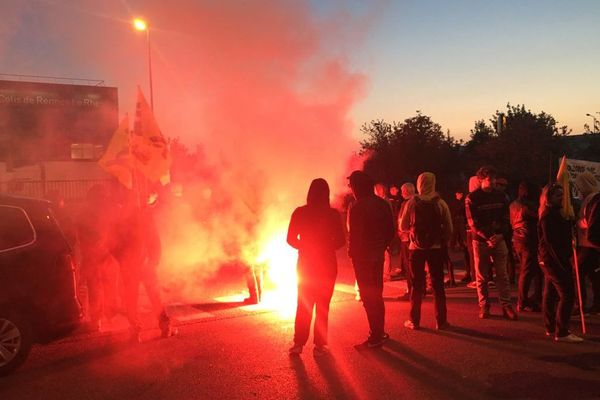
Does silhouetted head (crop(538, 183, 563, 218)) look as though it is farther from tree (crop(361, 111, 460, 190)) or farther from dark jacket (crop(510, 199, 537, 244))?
tree (crop(361, 111, 460, 190))

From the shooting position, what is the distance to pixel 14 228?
5.15m

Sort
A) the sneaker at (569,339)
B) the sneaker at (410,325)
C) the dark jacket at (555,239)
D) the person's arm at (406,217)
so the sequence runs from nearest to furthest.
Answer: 1. the sneaker at (569,339)
2. the dark jacket at (555,239)
3. the sneaker at (410,325)
4. the person's arm at (406,217)

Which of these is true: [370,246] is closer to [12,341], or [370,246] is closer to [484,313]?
[484,313]

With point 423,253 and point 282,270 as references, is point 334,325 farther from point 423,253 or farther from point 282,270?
point 282,270

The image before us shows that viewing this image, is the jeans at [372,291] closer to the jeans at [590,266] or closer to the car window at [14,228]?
the jeans at [590,266]

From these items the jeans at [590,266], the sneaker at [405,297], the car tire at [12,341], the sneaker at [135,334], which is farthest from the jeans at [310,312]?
the jeans at [590,266]

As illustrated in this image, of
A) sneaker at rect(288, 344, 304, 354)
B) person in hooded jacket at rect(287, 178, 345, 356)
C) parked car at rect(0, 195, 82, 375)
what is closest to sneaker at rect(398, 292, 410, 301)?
person in hooded jacket at rect(287, 178, 345, 356)

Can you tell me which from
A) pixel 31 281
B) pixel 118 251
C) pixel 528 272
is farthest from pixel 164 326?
pixel 528 272

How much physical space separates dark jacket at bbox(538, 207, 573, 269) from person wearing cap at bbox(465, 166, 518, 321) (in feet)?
2.83

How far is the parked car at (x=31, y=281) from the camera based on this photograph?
496cm

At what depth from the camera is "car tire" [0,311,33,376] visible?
4922 mm

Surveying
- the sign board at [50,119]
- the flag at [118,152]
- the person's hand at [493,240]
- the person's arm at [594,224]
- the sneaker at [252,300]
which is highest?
the sign board at [50,119]

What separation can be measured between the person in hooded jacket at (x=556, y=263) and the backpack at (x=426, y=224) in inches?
43.4

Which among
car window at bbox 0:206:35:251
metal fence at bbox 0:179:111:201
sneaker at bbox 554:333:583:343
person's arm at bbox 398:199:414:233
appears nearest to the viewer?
car window at bbox 0:206:35:251
